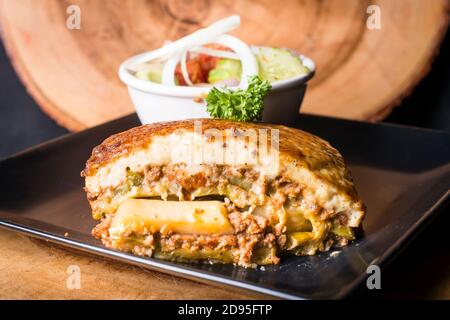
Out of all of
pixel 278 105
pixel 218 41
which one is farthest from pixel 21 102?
pixel 278 105

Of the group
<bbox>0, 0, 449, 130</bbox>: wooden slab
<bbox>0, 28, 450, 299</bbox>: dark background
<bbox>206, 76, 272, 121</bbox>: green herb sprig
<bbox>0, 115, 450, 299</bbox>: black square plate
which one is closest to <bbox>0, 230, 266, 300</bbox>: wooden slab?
<bbox>0, 115, 450, 299</bbox>: black square plate

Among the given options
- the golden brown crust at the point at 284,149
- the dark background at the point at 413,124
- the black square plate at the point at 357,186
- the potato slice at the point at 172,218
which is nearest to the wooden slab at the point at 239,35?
Answer: the dark background at the point at 413,124

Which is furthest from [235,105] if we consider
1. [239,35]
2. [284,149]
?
[239,35]

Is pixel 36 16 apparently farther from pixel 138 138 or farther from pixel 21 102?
pixel 138 138

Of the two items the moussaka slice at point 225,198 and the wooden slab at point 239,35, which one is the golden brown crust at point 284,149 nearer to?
the moussaka slice at point 225,198

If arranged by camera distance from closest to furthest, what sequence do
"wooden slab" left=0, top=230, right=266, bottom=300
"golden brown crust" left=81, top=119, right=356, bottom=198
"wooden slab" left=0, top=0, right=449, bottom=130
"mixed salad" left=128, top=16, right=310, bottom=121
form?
"wooden slab" left=0, top=230, right=266, bottom=300
"golden brown crust" left=81, top=119, right=356, bottom=198
"mixed salad" left=128, top=16, right=310, bottom=121
"wooden slab" left=0, top=0, right=449, bottom=130

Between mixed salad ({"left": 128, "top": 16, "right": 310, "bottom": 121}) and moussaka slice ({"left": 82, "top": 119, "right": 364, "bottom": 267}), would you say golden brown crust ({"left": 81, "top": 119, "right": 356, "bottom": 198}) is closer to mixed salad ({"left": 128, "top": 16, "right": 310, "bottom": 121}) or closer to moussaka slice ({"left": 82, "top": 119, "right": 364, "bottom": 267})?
moussaka slice ({"left": 82, "top": 119, "right": 364, "bottom": 267})

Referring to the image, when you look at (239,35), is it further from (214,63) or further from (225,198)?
(225,198)
